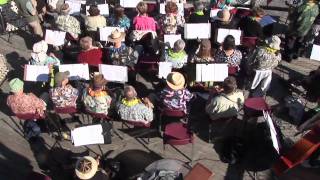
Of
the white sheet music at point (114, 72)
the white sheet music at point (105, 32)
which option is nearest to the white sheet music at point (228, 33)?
the white sheet music at point (105, 32)

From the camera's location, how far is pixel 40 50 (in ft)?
35.9

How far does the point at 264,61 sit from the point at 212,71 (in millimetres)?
1485

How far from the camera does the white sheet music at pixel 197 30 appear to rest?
11727 millimetres

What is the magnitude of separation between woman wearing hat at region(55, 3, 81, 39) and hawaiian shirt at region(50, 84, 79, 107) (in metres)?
3.06

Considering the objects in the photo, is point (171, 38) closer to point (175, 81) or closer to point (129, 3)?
point (175, 81)

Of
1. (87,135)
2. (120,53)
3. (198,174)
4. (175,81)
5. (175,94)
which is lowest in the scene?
(198,174)

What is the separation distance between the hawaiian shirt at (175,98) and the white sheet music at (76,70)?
7.10 ft

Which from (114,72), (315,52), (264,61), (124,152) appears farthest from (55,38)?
(315,52)

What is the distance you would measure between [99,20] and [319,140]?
279 inches

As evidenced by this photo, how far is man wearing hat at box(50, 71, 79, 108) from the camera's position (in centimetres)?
971

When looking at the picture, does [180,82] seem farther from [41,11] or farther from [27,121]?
[41,11]

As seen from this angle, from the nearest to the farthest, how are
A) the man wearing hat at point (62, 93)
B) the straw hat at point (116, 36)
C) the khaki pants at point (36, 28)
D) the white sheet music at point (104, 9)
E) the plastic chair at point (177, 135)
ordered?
the plastic chair at point (177, 135) → the man wearing hat at point (62, 93) → the straw hat at point (116, 36) → the white sheet music at point (104, 9) → the khaki pants at point (36, 28)

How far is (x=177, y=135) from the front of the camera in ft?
29.2

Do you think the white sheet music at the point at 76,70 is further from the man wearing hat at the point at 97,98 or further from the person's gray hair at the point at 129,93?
the person's gray hair at the point at 129,93
